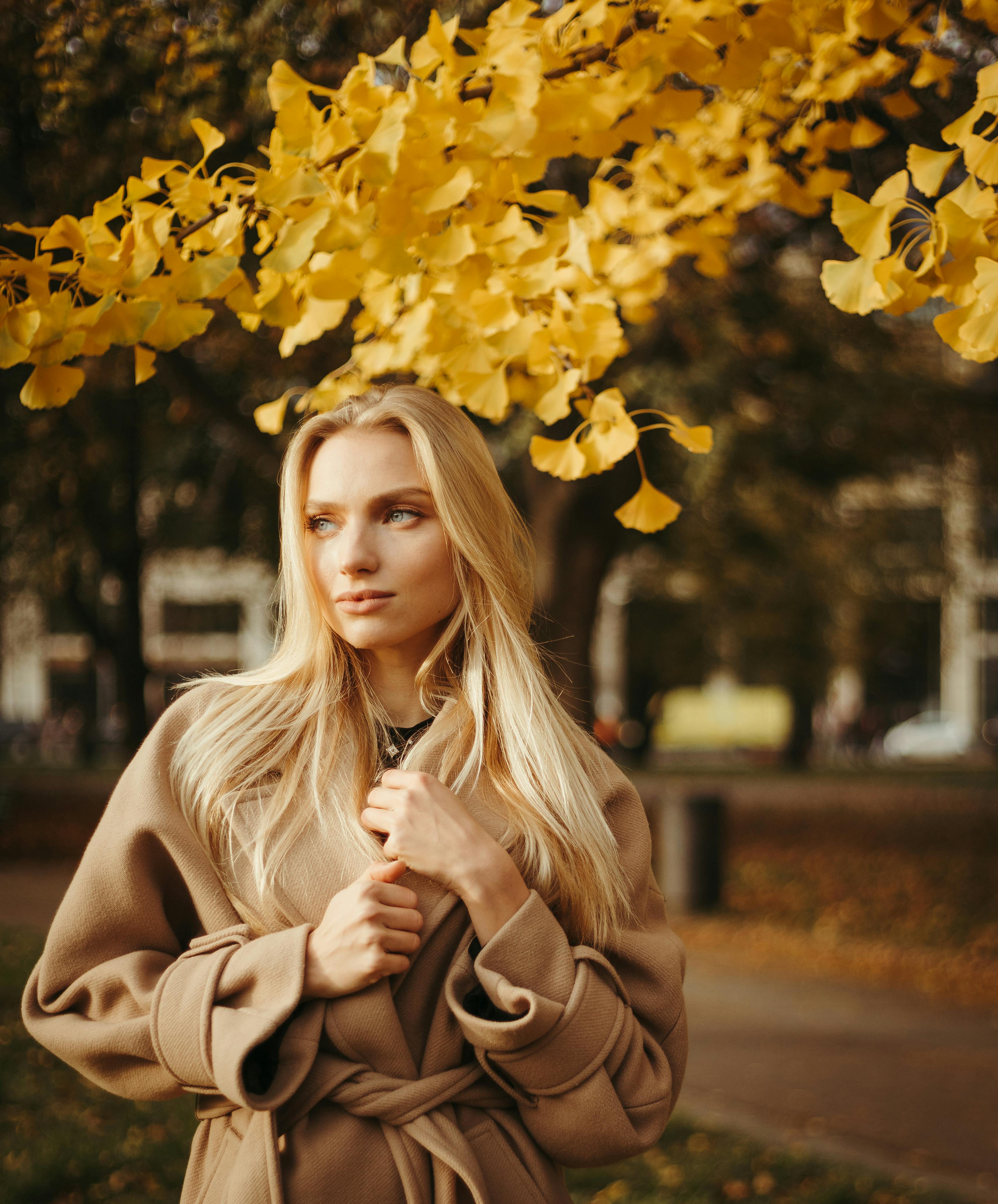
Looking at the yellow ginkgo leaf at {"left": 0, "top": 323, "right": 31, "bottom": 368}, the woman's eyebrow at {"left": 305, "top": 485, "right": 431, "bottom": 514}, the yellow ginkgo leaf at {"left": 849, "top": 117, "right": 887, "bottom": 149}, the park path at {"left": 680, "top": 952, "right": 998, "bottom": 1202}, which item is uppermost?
the yellow ginkgo leaf at {"left": 849, "top": 117, "right": 887, "bottom": 149}

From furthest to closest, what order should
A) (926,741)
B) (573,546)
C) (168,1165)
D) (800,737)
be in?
(926,741) < (800,737) < (573,546) < (168,1165)

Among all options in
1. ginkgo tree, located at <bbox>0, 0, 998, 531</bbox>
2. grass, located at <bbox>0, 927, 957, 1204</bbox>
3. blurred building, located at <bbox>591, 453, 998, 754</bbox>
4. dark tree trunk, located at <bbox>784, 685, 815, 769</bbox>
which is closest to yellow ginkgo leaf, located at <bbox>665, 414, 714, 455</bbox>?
ginkgo tree, located at <bbox>0, 0, 998, 531</bbox>

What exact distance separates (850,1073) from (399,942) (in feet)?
14.7

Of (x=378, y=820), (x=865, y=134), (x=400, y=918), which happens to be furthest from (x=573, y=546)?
(x=400, y=918)

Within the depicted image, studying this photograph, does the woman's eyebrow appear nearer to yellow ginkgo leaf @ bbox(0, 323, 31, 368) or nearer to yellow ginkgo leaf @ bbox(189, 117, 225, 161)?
yellow ginkgo leaf @ bbox(0, 323, 31, 368)

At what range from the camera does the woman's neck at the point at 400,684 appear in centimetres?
192

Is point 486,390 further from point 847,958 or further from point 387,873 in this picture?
point 847,958

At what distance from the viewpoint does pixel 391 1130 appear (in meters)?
1.59

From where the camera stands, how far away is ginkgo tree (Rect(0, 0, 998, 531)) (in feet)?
5.57

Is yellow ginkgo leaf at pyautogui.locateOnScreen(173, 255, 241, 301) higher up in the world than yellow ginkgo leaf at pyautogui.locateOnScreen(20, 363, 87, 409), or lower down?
higher up

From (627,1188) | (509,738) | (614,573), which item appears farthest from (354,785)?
(614,573)

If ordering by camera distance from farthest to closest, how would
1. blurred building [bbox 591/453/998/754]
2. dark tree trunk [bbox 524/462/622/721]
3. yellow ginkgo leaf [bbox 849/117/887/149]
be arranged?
blurred building [bbox 591/453/998/754], dark tree trunk [bbox 524/462/622/721], yellow ginkgo leaf [bbox 849/117/887/149]

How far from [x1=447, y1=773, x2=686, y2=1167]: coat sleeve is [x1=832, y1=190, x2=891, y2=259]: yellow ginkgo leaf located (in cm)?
114

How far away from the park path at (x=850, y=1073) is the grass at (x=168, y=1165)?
0.78 feet
